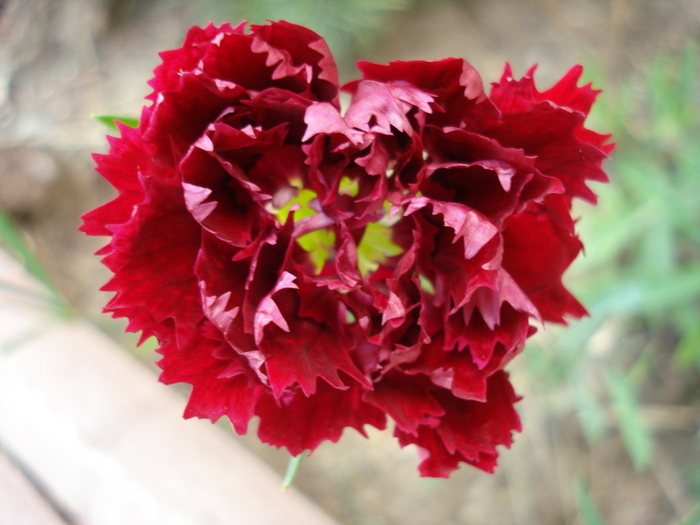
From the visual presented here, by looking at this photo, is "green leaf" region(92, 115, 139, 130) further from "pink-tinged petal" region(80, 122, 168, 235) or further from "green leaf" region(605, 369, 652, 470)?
"green leaf" region(605, 369, 652, 470)

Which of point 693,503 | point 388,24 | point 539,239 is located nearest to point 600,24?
point 388,24

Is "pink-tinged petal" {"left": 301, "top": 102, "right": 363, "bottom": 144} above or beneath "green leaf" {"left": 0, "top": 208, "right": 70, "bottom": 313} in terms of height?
above

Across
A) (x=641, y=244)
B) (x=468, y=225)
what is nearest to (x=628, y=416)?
(x=641, y=244)

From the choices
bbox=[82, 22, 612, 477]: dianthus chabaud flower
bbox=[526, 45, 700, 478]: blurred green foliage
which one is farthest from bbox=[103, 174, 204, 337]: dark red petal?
bbox=[526, 45, 700, 478]: blurred green foliage

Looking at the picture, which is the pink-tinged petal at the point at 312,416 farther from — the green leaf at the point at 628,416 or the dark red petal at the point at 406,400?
the green leaf at the point at 628,416

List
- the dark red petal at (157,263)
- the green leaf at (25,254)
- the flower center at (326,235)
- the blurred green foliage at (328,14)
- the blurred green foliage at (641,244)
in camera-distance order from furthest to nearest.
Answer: the blurred green foliage at (328,14) < the blurred green foliage at (641,244) < the green leaf at (25,254) < the flower center at (326,235) < the dark red petal at (157,263)

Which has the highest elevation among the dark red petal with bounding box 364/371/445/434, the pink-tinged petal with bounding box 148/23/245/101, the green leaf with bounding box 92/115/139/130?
the pink-tinged petal with bounding box 148/23/245/101

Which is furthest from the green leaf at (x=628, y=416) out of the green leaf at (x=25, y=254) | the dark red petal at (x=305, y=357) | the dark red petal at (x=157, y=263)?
the green leaf at (x=25, y=254)
